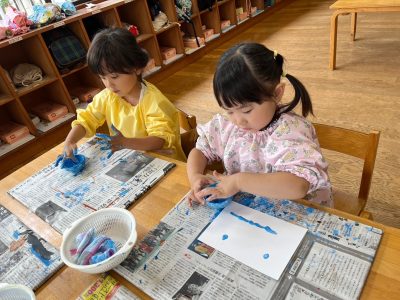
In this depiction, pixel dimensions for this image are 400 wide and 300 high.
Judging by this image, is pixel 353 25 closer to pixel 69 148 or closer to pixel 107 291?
pixel 69 148

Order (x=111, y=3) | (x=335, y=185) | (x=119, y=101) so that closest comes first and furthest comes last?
(x=119, y=101) < (x=335, y=185) < (x=111, y=3)

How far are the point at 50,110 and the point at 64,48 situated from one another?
0.54 metres

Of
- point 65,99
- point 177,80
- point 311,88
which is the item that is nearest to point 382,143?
point 311,88

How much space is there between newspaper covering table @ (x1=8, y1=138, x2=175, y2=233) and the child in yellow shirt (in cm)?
8

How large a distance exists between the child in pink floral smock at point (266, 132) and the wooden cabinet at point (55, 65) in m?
2.12

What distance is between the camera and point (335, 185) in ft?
5.51

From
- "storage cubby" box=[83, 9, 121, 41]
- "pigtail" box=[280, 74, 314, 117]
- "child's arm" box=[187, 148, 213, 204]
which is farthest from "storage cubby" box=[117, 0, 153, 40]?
"pigtail" box=[280, 74, 314, 117]

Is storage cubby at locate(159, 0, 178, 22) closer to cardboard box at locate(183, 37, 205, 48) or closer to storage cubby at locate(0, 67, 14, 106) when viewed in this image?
cardboard box at locate(183, 37, 205, 48)

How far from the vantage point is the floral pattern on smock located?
0.80m

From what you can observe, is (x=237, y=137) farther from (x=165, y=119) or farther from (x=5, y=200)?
(x=5, y=200)

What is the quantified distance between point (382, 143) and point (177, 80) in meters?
2.17

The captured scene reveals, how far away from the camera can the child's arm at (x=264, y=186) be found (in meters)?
0.75

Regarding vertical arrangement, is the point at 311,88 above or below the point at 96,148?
below

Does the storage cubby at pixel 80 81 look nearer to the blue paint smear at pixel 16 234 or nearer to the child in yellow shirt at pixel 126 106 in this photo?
the child in yellow shirt at pixel 126 106
